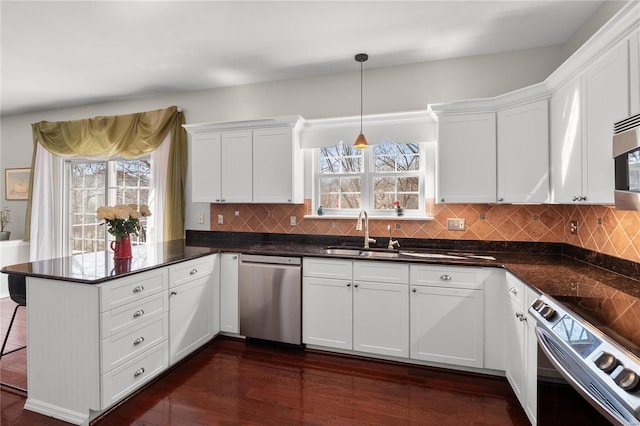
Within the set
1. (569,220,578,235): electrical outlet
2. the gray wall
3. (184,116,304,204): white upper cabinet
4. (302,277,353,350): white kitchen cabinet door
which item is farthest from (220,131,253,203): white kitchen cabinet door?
(569,220,578,235): electrical outlet

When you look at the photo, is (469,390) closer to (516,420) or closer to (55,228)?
(516,420)

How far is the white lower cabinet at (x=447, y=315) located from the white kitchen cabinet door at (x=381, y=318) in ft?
0.26

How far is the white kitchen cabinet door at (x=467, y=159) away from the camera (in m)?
2.68

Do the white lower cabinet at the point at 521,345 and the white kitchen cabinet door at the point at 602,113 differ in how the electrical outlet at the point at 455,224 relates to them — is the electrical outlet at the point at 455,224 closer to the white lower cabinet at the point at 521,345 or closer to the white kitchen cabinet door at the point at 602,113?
the white lower cabinet at the point at 521,345

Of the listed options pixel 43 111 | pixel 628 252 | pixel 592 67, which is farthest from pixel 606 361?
pixel 43 111

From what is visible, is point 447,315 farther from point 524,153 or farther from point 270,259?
point 270,259

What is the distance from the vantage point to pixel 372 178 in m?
3.38

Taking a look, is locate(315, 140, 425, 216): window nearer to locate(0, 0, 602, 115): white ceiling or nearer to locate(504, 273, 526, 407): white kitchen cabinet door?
locate(0, 0, 602, 115): white ceiling

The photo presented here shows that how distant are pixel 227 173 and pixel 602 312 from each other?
3.13 m

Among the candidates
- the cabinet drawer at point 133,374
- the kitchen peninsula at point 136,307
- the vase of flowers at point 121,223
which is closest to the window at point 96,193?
the kitchen peninsula at point 136,307

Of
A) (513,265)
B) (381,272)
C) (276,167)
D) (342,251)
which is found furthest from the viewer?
(276,167)

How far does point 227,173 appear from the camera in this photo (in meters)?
3.42

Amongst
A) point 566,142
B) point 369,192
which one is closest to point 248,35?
point 369,192

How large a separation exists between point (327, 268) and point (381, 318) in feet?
1.99
